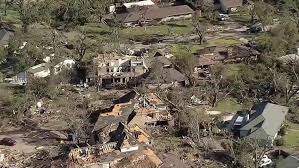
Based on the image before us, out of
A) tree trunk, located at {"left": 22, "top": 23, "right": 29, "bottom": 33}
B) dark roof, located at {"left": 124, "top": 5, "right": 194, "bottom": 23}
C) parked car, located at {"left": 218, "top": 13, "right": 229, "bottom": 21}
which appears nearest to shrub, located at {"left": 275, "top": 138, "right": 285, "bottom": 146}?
parked car, located at {"left": 218, "top": 13, "right": 229, "bottom": 21}

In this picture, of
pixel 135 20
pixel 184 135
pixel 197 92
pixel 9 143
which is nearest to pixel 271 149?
pixel 184 135

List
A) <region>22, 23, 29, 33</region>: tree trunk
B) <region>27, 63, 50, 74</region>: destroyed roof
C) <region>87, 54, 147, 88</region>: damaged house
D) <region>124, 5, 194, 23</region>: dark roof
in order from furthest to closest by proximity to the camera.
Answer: <region>124, 5, 194, 23</region>: dark roof < <region>22, 23, 29, 33</region>: tree trunk < <region>27, 63, 50, 74</region>: destroyed roof < <region>87, 54, 147, 88</region>: damaged house

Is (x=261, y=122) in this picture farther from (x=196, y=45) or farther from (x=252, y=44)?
(x=196, y=45)

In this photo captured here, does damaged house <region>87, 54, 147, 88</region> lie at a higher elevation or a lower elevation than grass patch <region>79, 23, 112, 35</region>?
lower

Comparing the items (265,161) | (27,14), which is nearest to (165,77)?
(265,161)

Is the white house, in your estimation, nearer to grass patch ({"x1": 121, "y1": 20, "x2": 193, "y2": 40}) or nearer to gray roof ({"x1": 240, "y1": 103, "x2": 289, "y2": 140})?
grass patch ({"x1": 121, "y1": 20, "x2": 193, "y2": 40})

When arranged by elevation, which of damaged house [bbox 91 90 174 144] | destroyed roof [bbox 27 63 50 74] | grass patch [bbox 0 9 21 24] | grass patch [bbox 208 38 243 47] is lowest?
damaged house [bbox 91 90 174 144]
